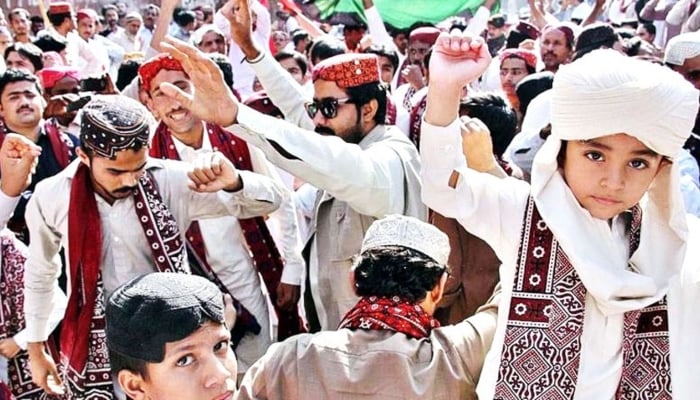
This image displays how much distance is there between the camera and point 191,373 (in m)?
1.86

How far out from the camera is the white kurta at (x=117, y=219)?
281cm

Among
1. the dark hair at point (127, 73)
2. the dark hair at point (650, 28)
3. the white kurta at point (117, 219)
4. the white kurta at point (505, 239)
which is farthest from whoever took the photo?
the dark hair at point (650, 28)

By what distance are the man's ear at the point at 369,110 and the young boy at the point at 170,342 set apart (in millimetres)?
1332

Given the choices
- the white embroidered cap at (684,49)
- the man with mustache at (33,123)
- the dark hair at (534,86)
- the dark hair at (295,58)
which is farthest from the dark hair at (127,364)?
the dark hair at (295,58)

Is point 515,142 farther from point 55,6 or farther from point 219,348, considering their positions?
point 55,6

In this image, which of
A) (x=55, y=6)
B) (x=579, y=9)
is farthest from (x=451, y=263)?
(x=579, y=9)

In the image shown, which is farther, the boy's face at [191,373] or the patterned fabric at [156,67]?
the patterned fabric at [156,67]

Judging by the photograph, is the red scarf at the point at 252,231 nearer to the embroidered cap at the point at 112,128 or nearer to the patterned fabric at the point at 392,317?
the embroidered cap at the point at 112,128

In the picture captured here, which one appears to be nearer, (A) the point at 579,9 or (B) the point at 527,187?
(B) the point at 527,187

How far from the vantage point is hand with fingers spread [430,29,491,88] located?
6.38ft

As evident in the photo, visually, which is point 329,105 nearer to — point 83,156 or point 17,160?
point 83,156

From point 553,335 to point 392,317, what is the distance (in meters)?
0.36

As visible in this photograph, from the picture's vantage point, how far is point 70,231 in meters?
2.74

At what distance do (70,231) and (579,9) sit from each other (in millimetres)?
8859
